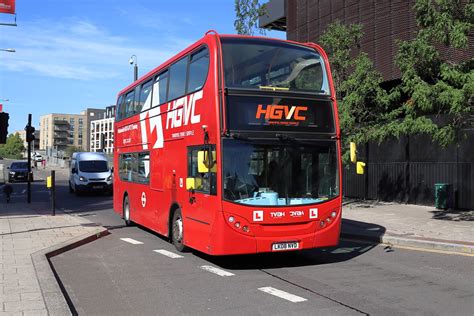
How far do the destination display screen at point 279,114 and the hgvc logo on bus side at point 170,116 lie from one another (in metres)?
0.91

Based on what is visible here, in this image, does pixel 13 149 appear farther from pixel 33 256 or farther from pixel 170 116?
pixel 33 256

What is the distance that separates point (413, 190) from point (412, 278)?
41.1 feet

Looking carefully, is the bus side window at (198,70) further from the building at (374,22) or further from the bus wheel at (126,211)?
the building at (374,22)

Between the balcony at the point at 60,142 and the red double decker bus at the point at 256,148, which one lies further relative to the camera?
the balcony at the point at 60,142

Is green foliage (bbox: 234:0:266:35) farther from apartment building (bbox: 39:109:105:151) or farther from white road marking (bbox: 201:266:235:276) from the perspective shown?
apartment building (bbox: 39:109:105:151)

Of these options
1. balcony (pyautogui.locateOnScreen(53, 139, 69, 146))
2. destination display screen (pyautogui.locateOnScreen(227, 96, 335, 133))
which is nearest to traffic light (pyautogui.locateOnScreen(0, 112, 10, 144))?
destination display screen (pyautogui.locateOnScreen(227, 96, 335, 133))

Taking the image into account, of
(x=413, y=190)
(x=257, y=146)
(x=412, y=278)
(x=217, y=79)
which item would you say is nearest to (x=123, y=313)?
(x=257, y=146)

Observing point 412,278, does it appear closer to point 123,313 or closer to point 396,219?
point 123,313

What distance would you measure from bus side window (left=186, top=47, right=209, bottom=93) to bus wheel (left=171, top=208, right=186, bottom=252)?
252cm

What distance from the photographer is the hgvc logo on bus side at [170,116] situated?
28.9 ft

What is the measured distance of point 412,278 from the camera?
24.7 ft

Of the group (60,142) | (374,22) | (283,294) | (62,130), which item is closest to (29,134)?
(283,294)

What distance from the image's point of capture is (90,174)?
26.6 metres

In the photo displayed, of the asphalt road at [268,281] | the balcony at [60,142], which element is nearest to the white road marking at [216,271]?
the asphalt road at [268,281]
